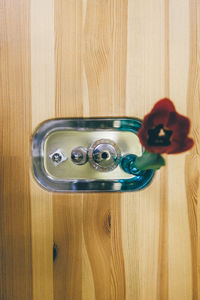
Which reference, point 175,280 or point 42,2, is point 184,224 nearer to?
point 175,280

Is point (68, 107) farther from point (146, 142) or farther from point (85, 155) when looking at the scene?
point (146, 142)

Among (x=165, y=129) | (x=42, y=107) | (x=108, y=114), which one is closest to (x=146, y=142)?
(x=165, y=129)

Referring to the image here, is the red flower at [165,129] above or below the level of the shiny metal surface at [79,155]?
above

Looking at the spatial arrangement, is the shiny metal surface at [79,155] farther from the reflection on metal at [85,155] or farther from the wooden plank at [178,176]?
the wooden plank at [178,176]

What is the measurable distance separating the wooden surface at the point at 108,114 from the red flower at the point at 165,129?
0.27 meters

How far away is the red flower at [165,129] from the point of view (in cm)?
48

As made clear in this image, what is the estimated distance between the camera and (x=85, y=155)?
79 cm

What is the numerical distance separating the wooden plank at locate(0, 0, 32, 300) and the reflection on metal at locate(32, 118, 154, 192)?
6cm

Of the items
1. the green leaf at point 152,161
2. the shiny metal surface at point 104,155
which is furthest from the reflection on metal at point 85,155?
the green leaf at point 152,161

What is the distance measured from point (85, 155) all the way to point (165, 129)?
35 centimetres

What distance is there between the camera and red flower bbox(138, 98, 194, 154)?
0.48m

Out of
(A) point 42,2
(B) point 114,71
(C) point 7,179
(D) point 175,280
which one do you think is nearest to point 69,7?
(A) point 42,2

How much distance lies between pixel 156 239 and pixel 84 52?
0.67m

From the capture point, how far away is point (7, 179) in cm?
77
